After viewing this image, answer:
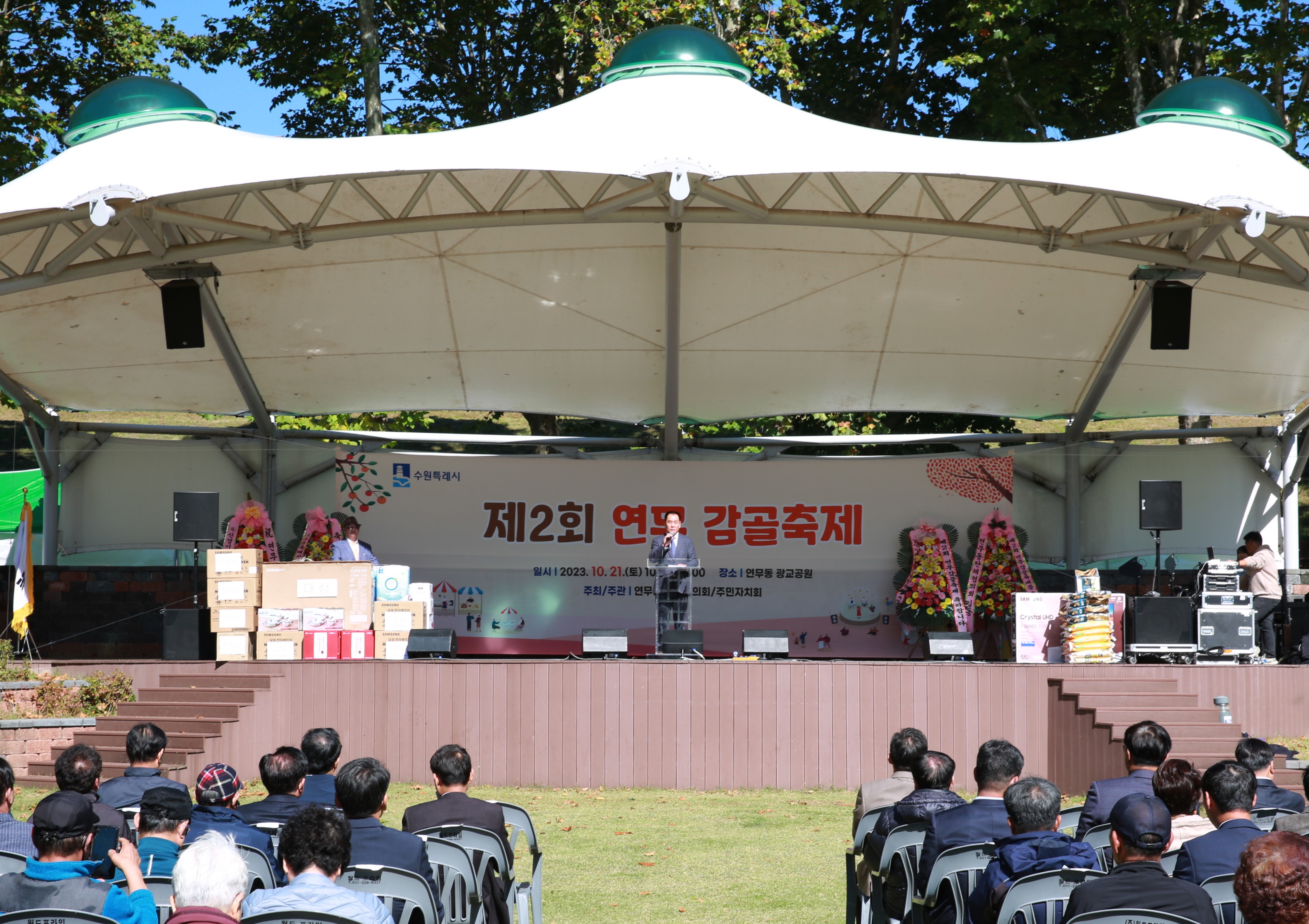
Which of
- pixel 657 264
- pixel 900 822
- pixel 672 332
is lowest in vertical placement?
pixel 900 822

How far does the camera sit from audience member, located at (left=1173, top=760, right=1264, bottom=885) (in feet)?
11.6

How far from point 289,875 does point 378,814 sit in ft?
2.54

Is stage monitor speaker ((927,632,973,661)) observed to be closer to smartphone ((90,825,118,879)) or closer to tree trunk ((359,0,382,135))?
smartphone ((90,825,118,879))

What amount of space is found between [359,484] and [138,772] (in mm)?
8209

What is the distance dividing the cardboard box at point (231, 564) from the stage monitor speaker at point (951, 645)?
17.3 feet

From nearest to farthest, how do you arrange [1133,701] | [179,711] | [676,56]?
1. [1133,701]
2. [179,711]
3. [676,56]

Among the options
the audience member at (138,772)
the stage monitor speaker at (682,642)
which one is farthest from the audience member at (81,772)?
the stage monitor speaker at (682,642)

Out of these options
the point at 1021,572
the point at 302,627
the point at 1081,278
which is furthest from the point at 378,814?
the point at 1021,572

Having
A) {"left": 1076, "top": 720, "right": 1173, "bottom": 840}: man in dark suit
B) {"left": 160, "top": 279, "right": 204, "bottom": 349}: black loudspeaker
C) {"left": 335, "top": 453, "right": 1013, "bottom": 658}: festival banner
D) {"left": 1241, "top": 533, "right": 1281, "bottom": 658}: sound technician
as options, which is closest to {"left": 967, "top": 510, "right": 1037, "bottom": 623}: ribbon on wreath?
{"left": 335, "top": 453, "right": 1013, "bottom": 658}: festival banner

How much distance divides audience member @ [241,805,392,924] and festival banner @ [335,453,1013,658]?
9585 millimetres

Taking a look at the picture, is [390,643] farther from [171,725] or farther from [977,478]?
[977,478]

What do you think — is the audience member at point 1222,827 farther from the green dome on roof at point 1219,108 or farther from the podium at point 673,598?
the podium at point 673,598

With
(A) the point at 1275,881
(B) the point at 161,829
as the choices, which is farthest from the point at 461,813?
(A) the point at 1275,881

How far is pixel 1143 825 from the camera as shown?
329 cm
